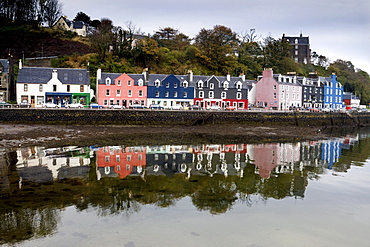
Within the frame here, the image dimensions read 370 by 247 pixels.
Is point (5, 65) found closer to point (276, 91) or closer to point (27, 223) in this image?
point (27, 223)

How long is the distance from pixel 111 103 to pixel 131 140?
2177cm

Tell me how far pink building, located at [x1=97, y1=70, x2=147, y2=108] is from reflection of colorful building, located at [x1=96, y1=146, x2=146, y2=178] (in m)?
25.2

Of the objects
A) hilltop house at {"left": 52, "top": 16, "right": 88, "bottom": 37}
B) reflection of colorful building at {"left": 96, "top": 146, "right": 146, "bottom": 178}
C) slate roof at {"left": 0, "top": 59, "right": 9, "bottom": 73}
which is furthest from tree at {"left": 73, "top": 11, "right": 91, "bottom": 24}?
reflection of colorful building at {"left": 96, "top": 146, "right": 146, "bottom": 178}

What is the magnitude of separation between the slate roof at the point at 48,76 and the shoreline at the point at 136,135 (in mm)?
12833

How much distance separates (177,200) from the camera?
12.4m

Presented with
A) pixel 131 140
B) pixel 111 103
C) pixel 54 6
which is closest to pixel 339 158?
pixel 131 140

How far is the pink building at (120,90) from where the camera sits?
1877 inches

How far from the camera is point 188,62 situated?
64500 mm

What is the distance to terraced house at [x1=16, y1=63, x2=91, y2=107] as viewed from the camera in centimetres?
4419

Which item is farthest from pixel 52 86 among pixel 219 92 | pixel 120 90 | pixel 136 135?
pixel 219 92

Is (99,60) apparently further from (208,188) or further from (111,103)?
(208,188)

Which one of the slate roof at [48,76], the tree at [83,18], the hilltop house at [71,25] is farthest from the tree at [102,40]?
the tree at [83,18]

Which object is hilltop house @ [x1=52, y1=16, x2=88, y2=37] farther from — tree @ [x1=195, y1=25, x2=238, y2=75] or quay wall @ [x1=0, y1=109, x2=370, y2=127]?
quay wall @ [x1=0, y1=109, x2=370, y2=127]

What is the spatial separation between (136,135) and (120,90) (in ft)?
62.5
